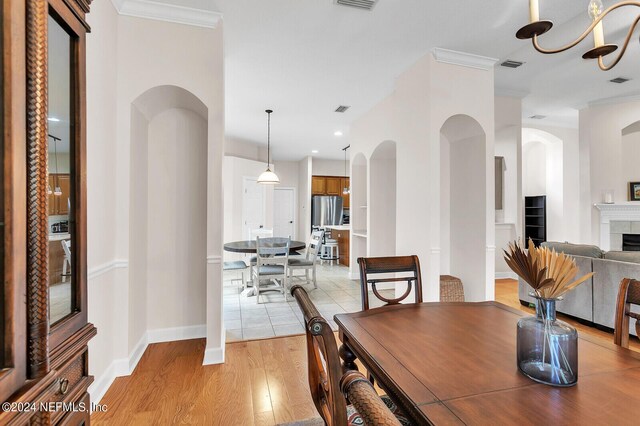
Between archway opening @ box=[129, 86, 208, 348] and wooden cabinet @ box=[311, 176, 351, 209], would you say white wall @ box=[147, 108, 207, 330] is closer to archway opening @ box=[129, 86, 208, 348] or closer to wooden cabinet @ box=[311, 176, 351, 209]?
archway opening @ box=[129, 86, 208, 348]

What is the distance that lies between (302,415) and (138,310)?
1712mm

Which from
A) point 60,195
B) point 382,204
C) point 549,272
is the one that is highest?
point 382,204

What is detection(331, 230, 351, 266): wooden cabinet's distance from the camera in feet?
22.7

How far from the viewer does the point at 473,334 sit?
4.18 feet

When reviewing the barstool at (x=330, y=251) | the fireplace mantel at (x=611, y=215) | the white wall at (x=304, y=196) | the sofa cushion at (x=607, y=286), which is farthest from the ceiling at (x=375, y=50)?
the white wall at (x=304, y=196)

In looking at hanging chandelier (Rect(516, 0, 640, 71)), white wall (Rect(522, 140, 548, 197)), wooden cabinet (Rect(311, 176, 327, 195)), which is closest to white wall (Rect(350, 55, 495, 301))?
hanging chandelier (Rect(516, 0, 640, 71))

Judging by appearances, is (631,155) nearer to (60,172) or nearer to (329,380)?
(329,380)

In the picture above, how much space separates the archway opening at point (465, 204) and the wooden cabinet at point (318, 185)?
5.65 metres

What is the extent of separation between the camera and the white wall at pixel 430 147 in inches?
123

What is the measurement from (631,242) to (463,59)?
14.4 ft

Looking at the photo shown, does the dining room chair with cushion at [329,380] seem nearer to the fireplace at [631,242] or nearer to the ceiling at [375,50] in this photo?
the ceiling at [375,50]

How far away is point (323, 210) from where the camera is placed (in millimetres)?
8961

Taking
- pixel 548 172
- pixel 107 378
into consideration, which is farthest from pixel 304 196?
pixel 107 378

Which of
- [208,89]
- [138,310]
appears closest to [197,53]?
[208,89]
